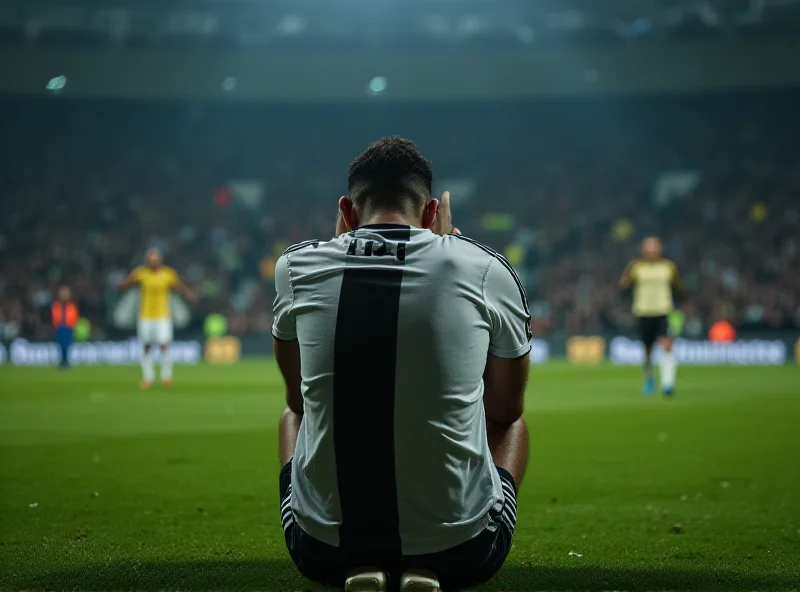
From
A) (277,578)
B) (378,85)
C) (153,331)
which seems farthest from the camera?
(378,85)

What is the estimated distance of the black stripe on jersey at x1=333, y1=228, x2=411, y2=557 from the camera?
312cm

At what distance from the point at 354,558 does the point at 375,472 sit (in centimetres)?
33

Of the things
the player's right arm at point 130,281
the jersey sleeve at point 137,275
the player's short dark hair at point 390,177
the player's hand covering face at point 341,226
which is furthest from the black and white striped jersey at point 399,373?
the jersey sleeve at point 137,275

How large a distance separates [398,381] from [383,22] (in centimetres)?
3452

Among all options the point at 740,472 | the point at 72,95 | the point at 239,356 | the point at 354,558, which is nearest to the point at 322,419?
the point at 354,558

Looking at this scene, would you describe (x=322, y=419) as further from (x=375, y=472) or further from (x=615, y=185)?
(x=615, y=185)

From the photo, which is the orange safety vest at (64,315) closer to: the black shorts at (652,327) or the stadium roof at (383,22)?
the stadium roof at (383,22)

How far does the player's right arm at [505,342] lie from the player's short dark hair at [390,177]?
357 mm

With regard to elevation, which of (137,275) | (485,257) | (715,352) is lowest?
(715,352)

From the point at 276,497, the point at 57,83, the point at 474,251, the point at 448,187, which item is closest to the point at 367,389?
the point at 474,251

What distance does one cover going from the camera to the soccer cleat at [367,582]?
3.16 meters

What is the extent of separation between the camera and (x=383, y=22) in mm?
36188

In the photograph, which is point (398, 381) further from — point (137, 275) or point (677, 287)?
point (137, 275)

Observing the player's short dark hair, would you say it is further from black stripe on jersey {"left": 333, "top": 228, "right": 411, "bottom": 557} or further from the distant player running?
the distant player running
